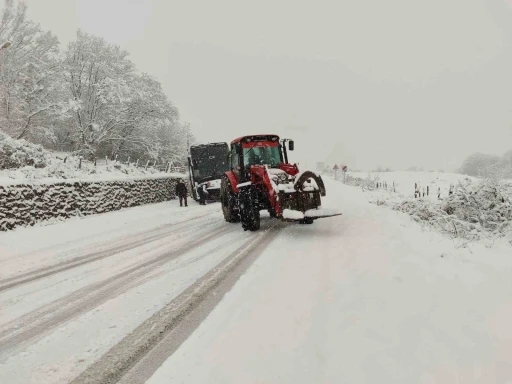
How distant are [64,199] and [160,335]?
1130 centimetres

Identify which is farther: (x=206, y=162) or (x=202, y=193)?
(x=206, y=162)

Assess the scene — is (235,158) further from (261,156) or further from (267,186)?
(267,186)

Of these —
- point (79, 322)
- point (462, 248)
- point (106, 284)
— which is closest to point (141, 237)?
point (106, 284)

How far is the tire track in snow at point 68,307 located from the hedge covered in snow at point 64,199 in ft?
23.1

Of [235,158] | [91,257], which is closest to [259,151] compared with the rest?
[235,158]

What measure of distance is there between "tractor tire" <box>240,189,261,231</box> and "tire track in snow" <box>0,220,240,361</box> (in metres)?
2.75

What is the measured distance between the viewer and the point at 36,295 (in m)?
4.28

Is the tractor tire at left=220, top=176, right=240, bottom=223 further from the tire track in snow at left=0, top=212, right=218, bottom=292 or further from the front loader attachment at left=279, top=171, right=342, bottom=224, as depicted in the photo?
the front loader attachment at left=279, top=171, right=342, bottom=224

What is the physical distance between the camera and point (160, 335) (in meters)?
2.96

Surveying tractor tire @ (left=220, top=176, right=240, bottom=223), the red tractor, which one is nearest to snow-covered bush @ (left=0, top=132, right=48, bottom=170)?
tractor tire @ (left=220, top=176, right=240, bottom=223)

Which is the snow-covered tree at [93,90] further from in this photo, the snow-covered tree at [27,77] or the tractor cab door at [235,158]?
the tractor cab door at [235,158]

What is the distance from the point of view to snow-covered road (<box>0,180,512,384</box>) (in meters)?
2.38

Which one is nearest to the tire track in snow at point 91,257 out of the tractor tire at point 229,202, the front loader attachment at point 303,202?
the tractor tire at point 229,202

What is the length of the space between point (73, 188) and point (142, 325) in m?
11.4
